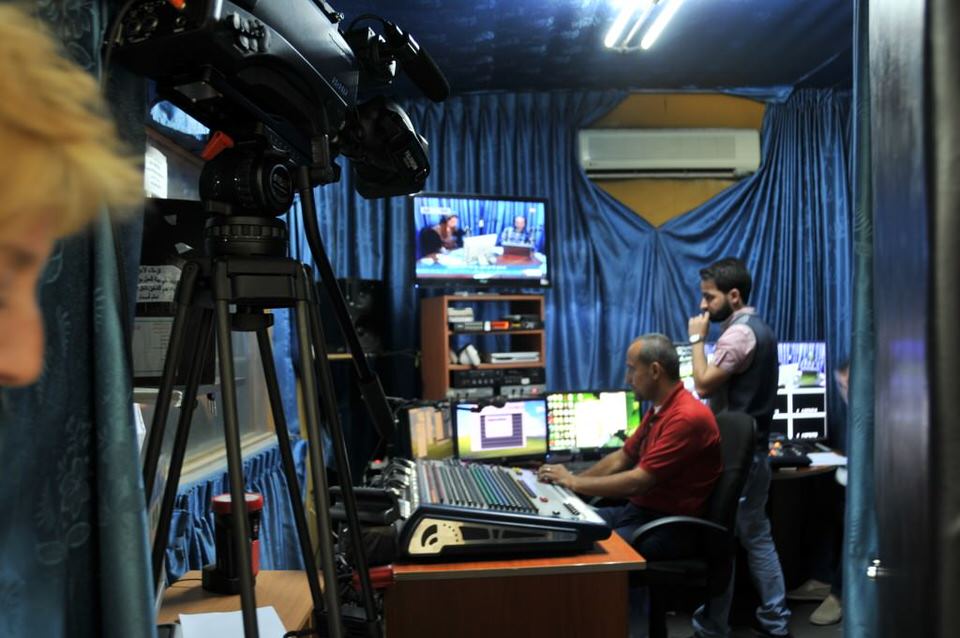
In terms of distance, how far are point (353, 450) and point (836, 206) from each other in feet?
10.9

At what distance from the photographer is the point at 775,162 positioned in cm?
439

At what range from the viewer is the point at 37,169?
37 centimetres

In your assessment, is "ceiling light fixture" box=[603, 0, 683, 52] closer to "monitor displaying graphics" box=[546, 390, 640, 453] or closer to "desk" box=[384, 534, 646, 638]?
"monitor displaying graphics" box=[546, 390, 640, 453]

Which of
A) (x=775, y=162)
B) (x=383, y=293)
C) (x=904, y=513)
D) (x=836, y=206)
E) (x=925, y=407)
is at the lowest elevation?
(x=904, y=513)

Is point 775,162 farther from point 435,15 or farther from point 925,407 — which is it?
point 925,407

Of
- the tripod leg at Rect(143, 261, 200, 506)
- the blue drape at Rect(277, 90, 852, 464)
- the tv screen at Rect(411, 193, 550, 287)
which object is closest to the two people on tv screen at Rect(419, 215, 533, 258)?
the tv screen at Rect(411, 193, 550, 287)

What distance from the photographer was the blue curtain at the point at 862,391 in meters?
1.01

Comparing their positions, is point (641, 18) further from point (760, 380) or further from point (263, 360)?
point (263, 360)

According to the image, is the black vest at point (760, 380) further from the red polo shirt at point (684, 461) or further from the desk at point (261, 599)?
the desk at point (261, 599)

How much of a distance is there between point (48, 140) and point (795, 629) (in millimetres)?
3538

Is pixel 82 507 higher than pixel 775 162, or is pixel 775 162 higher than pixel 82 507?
pixel 775 162

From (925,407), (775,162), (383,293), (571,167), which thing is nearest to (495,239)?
(383,293)

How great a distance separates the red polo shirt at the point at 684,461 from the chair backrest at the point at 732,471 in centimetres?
3

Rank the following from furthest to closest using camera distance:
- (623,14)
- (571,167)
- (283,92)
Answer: (571,167) → (623,14) → (283,92)
